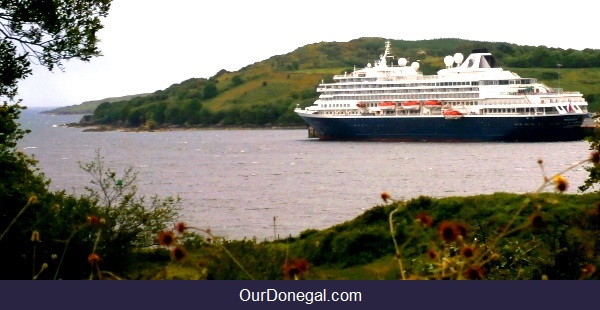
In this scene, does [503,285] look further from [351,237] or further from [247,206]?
[247,206]

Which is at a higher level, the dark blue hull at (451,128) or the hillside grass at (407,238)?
the hillside grass at (407,238)

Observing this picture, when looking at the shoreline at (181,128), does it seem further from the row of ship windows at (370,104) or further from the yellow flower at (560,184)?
the yellow flower at (560,184)

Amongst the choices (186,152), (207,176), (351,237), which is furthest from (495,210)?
(186,152)

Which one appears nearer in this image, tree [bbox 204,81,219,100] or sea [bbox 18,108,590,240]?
sea [bbox 18,108,590,240]

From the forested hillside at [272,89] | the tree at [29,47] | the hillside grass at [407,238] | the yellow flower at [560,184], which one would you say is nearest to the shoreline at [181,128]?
the forested hillside at [272,89]

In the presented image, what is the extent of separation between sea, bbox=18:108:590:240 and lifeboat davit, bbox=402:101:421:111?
11.8 feet

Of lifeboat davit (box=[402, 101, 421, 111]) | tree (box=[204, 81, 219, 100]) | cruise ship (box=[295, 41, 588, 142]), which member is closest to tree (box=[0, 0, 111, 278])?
cruise ship (box=[295, 41, 588, 142])

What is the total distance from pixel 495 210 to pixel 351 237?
3.28 metres

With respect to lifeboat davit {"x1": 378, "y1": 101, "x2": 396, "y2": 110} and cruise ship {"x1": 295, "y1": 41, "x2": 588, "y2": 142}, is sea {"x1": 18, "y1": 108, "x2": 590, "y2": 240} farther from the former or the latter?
lifeboat davit {"x1": 378, "y1": 101, "x2": 396, "y2": 110}

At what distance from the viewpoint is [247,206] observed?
43.0 meters

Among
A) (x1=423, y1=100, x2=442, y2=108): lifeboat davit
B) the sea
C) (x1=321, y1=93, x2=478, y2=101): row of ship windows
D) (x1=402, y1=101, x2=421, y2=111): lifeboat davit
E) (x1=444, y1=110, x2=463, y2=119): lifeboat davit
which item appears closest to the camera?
the sea

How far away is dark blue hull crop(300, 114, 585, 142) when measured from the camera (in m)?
86.3

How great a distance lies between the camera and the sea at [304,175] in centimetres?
3988

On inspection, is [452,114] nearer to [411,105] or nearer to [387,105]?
[411,105]
